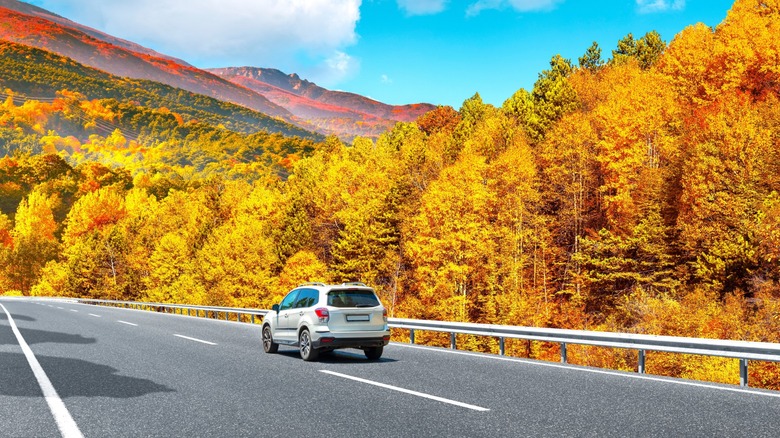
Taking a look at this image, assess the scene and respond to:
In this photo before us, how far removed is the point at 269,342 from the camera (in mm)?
14062

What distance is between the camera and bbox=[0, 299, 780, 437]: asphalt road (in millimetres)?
6004

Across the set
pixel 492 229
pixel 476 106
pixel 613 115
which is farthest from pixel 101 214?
pixel 613 115

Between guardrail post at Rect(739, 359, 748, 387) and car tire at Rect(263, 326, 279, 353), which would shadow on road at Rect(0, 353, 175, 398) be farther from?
guardrail post at Rect(739, 359, 748, 387)

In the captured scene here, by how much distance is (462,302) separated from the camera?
147ft

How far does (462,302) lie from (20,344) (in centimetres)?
3321

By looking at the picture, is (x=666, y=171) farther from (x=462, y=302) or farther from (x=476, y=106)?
(x=476, y=106)

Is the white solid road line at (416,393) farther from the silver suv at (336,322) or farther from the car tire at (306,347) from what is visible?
the car tire at (306,347)

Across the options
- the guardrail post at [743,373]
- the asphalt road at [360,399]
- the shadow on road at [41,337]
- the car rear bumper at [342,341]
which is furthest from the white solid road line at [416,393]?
the shadow on road at [41,337]

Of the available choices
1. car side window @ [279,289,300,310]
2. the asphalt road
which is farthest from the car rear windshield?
car side window @ [279,289,300,310]

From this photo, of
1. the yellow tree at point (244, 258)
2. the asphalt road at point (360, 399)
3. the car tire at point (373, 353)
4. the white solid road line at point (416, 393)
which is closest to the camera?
the asphalt road at point (360, 399)

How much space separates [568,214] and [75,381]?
1735 inches

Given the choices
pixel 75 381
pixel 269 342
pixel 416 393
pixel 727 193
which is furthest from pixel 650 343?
pixel 727 193

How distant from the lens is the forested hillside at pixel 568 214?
32438mm

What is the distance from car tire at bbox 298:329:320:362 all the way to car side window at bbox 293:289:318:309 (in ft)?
2.08
